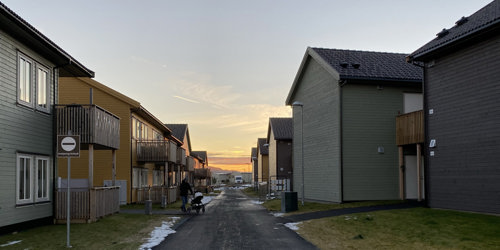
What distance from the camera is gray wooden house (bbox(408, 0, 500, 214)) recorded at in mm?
15406

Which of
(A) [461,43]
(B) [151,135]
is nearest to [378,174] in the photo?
(A) [461,43]

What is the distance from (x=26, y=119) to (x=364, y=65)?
1789cm

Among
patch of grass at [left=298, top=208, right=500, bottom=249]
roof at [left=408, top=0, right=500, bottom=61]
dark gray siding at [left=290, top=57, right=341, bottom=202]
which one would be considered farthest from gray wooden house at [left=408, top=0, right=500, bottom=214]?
dark gray siding at [left=290, top=57, right=341, bottom=202]

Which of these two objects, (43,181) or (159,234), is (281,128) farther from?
(159,234)

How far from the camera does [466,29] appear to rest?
16.8 meters

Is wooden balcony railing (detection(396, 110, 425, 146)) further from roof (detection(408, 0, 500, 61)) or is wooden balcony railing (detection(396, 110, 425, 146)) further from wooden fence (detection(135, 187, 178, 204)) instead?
wooden fence (detection(135, 187, 178, 204))

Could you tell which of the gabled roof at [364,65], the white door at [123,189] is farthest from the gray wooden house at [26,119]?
the gabled roof at [364,65]

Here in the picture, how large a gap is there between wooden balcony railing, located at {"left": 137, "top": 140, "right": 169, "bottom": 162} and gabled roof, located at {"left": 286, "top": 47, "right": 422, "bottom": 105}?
439 inches

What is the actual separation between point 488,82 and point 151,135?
28.0 metres

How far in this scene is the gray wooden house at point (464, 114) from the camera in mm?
15406

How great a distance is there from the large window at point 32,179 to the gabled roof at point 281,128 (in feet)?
127

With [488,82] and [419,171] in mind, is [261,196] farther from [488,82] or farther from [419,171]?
[488,82]

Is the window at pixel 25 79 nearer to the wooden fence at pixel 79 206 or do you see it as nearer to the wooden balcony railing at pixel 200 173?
the wooden fence at pixel 79 206

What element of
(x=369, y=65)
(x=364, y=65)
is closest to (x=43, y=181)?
(x=364, y=65)
